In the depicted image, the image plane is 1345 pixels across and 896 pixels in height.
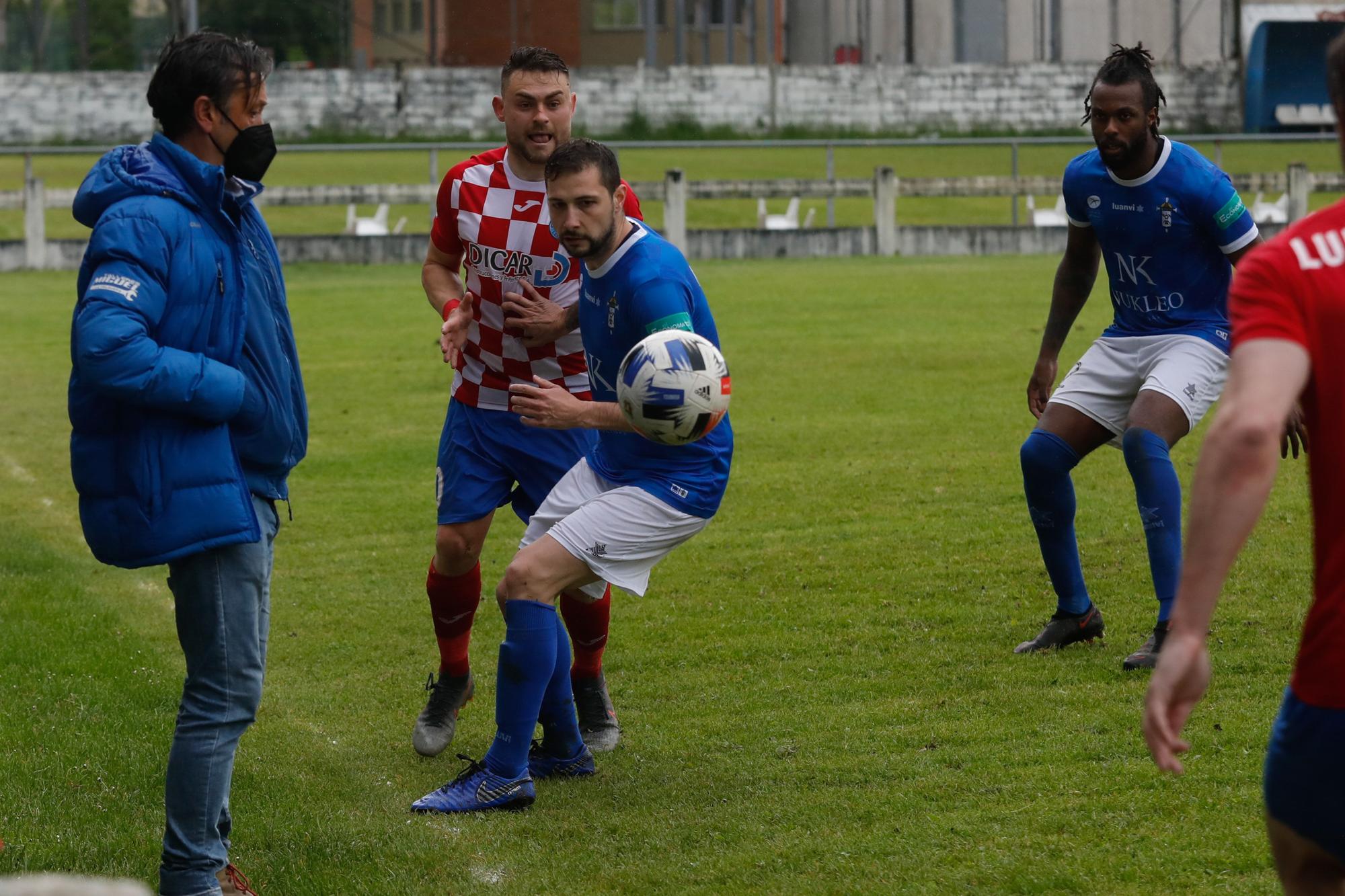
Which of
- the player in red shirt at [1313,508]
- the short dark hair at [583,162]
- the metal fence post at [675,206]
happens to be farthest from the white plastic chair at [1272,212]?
the player in red shirt at [1313,508]

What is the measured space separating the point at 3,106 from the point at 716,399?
3778cm

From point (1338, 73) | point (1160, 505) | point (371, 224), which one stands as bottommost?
point (1160, 505)

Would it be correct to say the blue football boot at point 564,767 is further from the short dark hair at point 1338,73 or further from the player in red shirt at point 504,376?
the short dark hair at point 1338,73

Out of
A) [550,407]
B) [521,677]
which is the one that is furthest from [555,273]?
[521,677]

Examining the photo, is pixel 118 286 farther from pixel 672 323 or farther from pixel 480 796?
pixel 480 796

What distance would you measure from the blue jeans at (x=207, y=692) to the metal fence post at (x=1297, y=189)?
994 inches

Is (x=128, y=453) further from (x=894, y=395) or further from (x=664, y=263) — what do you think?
(x=894, y=395)

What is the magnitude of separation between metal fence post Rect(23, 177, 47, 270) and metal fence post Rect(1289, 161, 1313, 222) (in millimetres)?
19652

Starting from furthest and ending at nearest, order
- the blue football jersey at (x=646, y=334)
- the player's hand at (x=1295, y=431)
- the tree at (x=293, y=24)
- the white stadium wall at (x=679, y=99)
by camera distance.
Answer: the tree at (x=293, y=24) → the white stadium wall at (x=679, y=99) → the blue football jersey at (x=646, y=334) → the player's hand at (x=1295, y=431)

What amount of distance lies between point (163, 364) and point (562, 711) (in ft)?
6.84

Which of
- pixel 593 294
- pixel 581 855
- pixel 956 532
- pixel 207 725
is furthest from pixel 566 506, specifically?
pixel 956 532

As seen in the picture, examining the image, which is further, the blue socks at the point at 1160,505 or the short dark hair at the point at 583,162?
the blue socks at the point at 1160,505

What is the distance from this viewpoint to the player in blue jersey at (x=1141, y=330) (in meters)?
6.19

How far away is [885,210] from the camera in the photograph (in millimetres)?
25875
